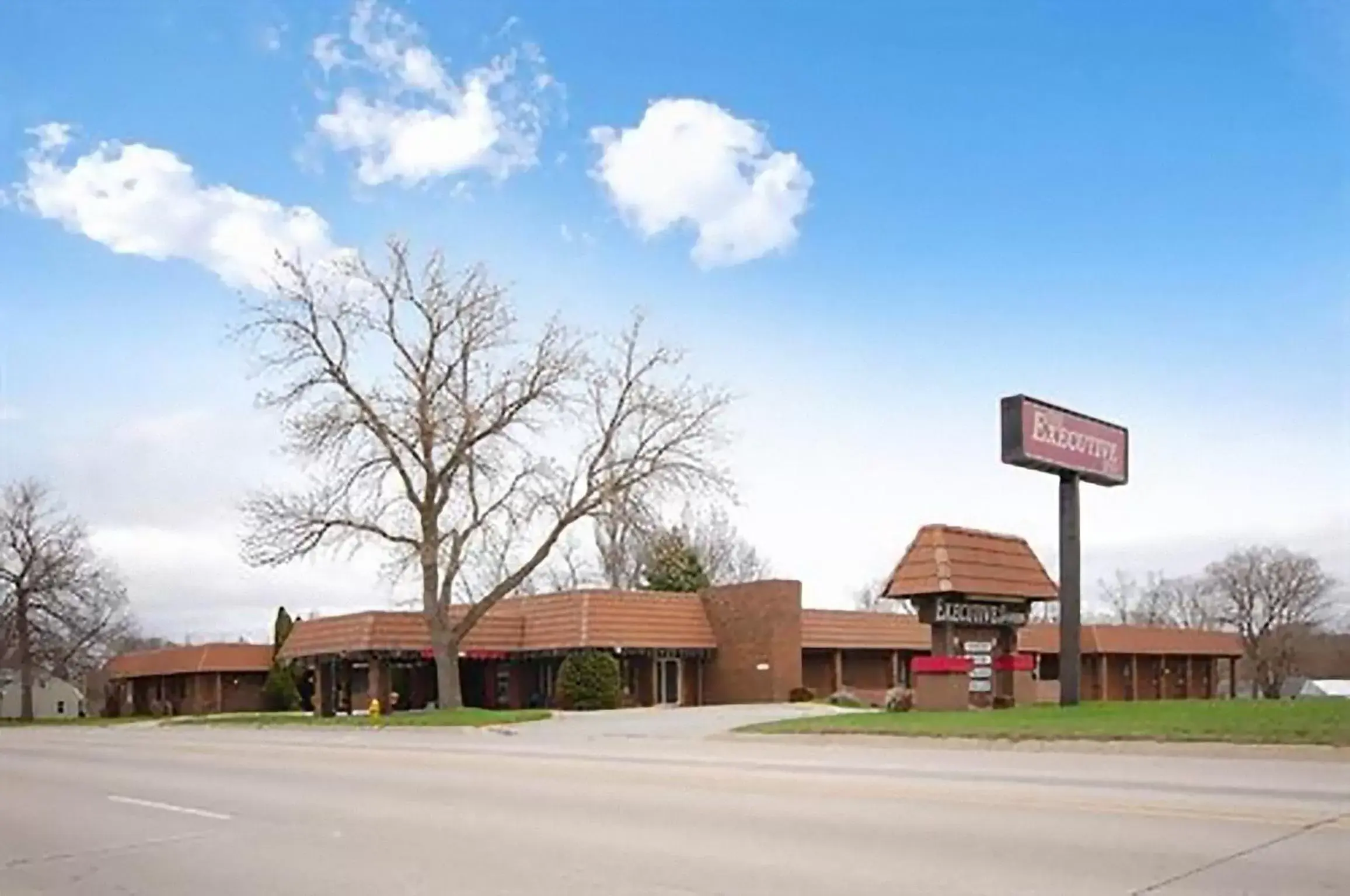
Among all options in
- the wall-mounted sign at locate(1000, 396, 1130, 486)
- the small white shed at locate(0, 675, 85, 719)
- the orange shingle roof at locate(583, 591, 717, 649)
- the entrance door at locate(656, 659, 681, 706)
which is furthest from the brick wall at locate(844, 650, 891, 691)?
the small white shed at locate(0, 675, 85, 719)

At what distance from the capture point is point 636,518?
40.9 metres

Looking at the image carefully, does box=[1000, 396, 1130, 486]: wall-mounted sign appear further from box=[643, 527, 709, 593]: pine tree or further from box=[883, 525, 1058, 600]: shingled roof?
box=[643, 527, 709, 593]: pine tree

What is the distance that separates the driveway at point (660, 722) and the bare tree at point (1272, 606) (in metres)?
58.7

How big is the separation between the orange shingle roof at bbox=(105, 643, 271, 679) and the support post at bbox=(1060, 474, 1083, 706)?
45.0m

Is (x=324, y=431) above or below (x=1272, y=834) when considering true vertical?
above

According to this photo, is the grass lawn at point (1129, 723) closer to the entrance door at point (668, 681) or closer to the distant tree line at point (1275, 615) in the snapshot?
the entrance door at point (668, 681)

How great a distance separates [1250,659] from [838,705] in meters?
61.1

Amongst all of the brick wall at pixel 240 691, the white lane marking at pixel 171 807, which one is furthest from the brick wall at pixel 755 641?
the white lane marking at pixel 171 807

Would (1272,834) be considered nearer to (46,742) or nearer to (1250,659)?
(46,742)

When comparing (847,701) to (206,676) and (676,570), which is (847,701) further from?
(206,676)

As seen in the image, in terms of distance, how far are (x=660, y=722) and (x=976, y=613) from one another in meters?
8.84

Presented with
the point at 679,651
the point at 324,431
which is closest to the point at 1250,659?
the point at 679,651

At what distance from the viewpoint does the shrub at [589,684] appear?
151ft

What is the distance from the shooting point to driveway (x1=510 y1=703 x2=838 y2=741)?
30.6 meters
